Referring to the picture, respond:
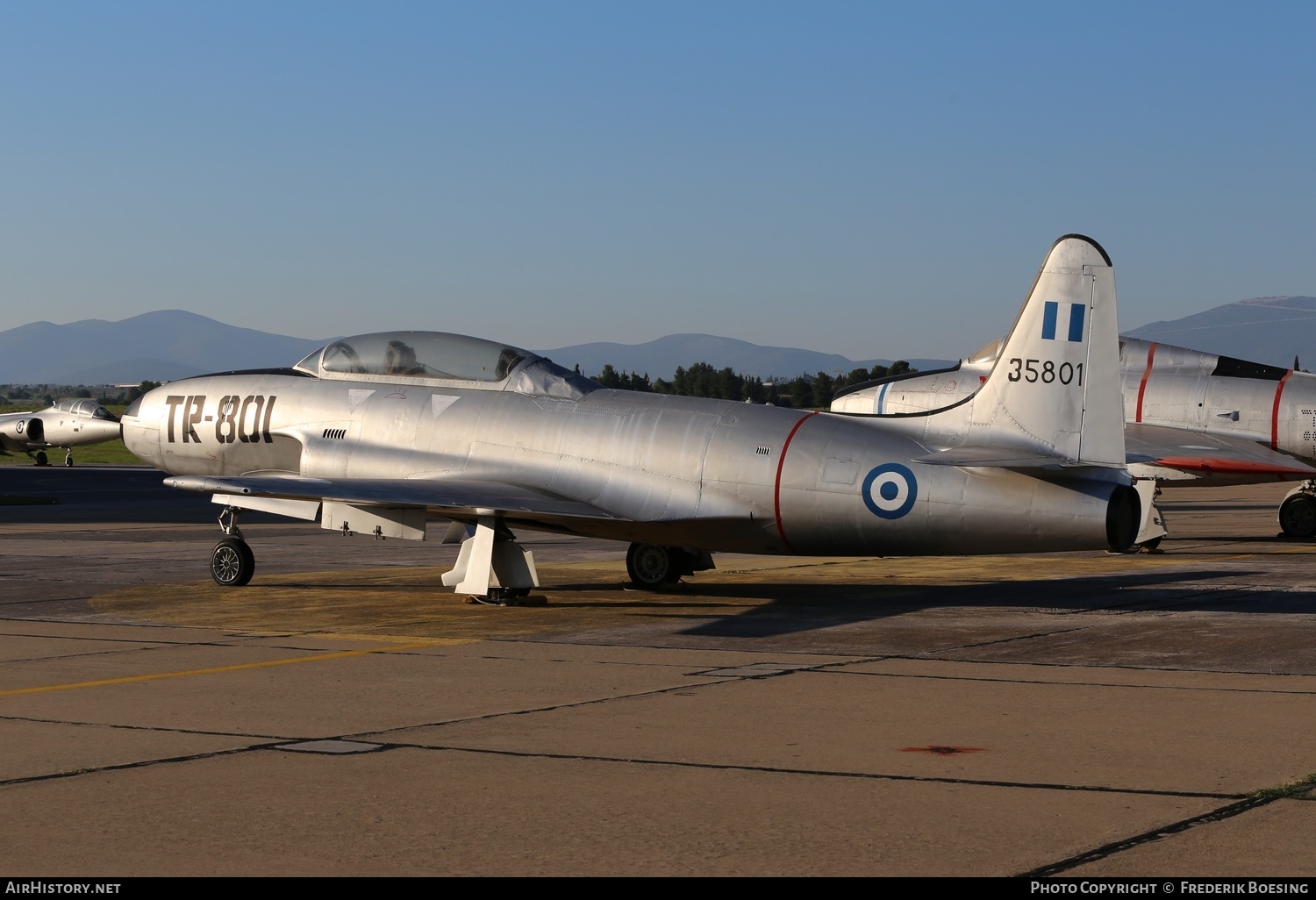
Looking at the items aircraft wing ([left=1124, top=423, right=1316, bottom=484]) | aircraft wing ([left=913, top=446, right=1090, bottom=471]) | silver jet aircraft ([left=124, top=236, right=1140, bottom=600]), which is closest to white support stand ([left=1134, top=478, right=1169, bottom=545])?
aircraft wing ([left=1124, top=423, right=1316, bottom=484])

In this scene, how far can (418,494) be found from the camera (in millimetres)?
15594

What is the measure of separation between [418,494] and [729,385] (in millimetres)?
24489

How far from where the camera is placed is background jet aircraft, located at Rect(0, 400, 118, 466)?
67.4m

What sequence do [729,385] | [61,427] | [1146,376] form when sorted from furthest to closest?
[61,427] < [729,385] < [1146,376]

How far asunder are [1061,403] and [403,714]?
808 centimetres

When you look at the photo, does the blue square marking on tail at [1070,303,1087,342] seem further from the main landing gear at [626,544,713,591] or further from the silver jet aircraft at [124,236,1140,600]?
the main landing gear at [626,544,713,591]

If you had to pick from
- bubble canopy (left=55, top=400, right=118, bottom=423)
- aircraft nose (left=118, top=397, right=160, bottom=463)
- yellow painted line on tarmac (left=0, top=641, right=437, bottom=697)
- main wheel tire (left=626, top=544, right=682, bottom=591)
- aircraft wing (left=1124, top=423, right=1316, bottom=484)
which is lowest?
yellow painted line on tarmac (left=0, top=641, right=437, bottom=697)

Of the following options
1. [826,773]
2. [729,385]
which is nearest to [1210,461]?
[729,385]

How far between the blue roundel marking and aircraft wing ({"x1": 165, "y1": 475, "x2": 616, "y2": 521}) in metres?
2.89

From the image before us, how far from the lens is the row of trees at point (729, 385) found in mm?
33584

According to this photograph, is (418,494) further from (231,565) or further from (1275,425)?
(1275,425)

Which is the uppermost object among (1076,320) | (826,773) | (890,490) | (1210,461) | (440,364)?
(1076,320)

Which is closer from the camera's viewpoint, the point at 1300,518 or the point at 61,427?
the point at 1300,518

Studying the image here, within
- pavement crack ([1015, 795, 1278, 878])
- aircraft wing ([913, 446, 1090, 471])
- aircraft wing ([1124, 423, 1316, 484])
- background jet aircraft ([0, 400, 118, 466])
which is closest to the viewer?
pavement crack ([1015, 795, 1278, 878])
